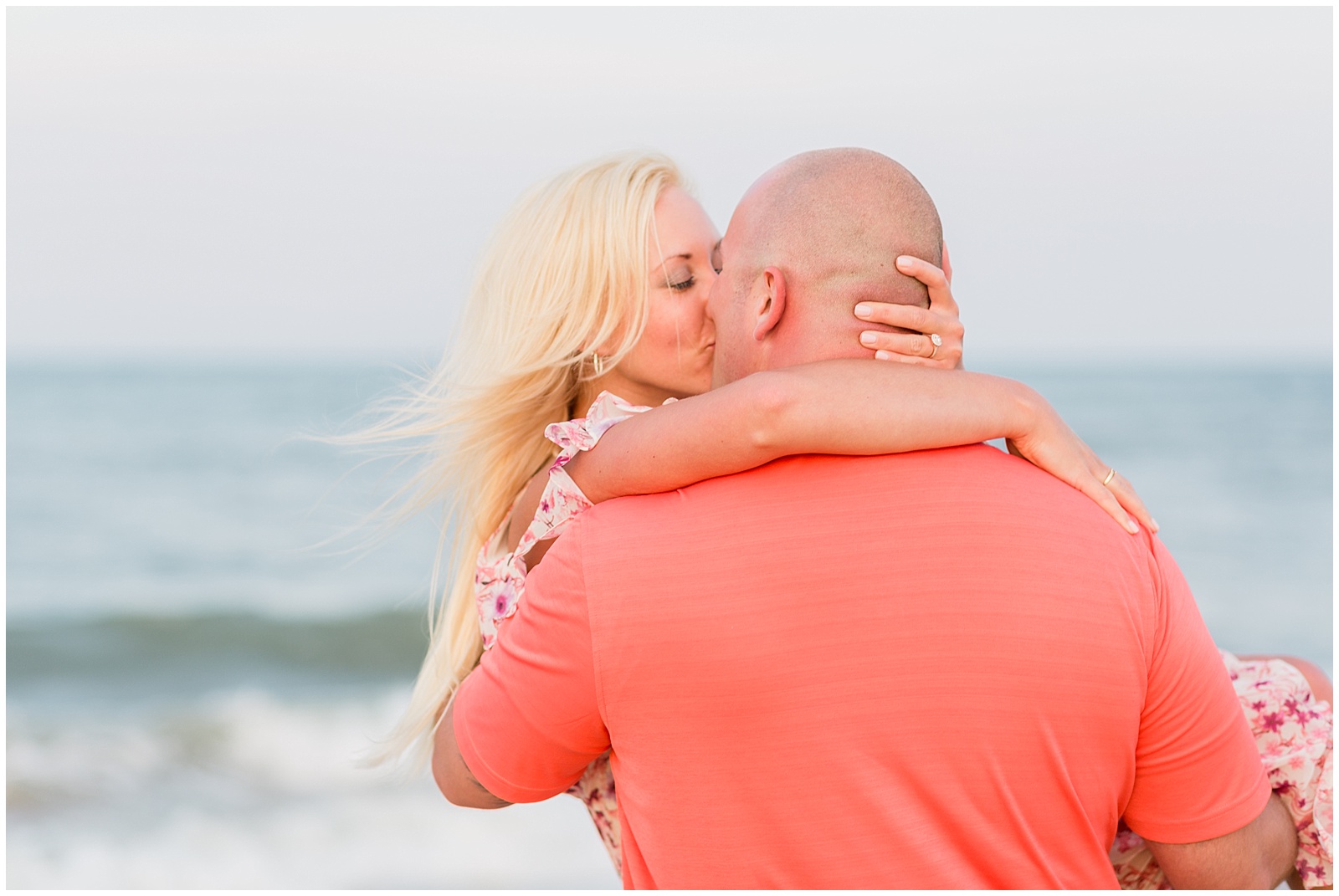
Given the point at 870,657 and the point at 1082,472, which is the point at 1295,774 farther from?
the point at 870,657

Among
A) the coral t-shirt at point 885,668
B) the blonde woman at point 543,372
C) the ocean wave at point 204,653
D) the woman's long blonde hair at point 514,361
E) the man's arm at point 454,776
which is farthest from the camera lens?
the ocean wave at point 204,653

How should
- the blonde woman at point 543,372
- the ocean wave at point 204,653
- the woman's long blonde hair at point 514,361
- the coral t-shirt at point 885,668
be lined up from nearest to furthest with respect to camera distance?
the coral t-shirt at point 885,668, the blonde woman at point 543,372, the woman's long blonde hair at point 514,361, the ocean wave at point 204,653

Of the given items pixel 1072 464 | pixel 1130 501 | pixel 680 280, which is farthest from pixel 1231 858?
pixel 680 280

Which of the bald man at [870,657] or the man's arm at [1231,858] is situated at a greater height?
the bald man at [870,657]

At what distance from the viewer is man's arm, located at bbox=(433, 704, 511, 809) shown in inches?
76.9

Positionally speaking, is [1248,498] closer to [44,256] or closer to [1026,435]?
[1026,435]

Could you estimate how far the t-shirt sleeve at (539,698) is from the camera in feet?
5.39

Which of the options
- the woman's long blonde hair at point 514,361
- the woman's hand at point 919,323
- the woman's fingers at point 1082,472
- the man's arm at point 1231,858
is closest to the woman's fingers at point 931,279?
the woman's hand at point 919,323

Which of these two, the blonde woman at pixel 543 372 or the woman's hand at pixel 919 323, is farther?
the blonde woman at pixel 543 372

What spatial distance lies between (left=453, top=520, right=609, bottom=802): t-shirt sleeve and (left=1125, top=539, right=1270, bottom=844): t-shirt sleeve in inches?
33.8

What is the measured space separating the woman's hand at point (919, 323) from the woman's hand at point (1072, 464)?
18 cm

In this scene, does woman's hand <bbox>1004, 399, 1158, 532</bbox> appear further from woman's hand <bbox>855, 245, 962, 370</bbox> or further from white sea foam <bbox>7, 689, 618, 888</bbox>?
white sea foam <bbox>7, 689, 618, 888</bbox>

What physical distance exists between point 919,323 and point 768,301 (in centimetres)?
25

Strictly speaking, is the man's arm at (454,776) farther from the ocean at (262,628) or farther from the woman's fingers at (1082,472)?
the woman's fingers at (1082,472)
